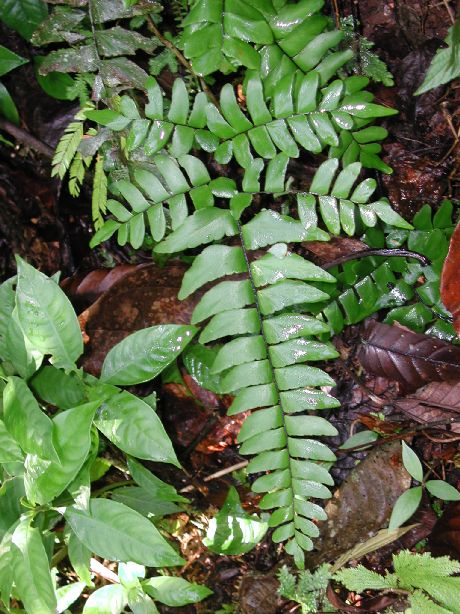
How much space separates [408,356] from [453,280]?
350 mm

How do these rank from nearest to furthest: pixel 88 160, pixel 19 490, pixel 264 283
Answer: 1. pixel 264 283
2. pixel 19 490
3. pixel 88 160

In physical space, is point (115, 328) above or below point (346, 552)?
above

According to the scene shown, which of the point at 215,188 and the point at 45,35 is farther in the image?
the point at 45,35

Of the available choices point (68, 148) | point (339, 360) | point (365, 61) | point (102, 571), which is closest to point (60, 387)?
point (102, 571)

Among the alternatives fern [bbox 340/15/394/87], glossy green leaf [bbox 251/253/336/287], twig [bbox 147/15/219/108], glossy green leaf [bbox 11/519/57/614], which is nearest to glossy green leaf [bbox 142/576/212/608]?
glossy green leaf [bbox 11/519/57/614]

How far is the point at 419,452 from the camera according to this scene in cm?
244

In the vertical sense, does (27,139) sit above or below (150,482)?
above

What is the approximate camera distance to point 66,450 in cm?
182

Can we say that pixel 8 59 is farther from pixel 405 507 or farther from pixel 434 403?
pixel 405 507

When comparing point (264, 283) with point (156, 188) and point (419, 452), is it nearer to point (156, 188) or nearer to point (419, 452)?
point (156, 188)

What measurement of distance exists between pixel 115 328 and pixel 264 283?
0.80m

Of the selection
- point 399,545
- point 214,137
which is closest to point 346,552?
point 399,545

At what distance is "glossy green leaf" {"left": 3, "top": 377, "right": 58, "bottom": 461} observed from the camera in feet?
5.97

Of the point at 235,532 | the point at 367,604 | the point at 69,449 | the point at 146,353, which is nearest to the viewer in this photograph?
the point at 69,449
